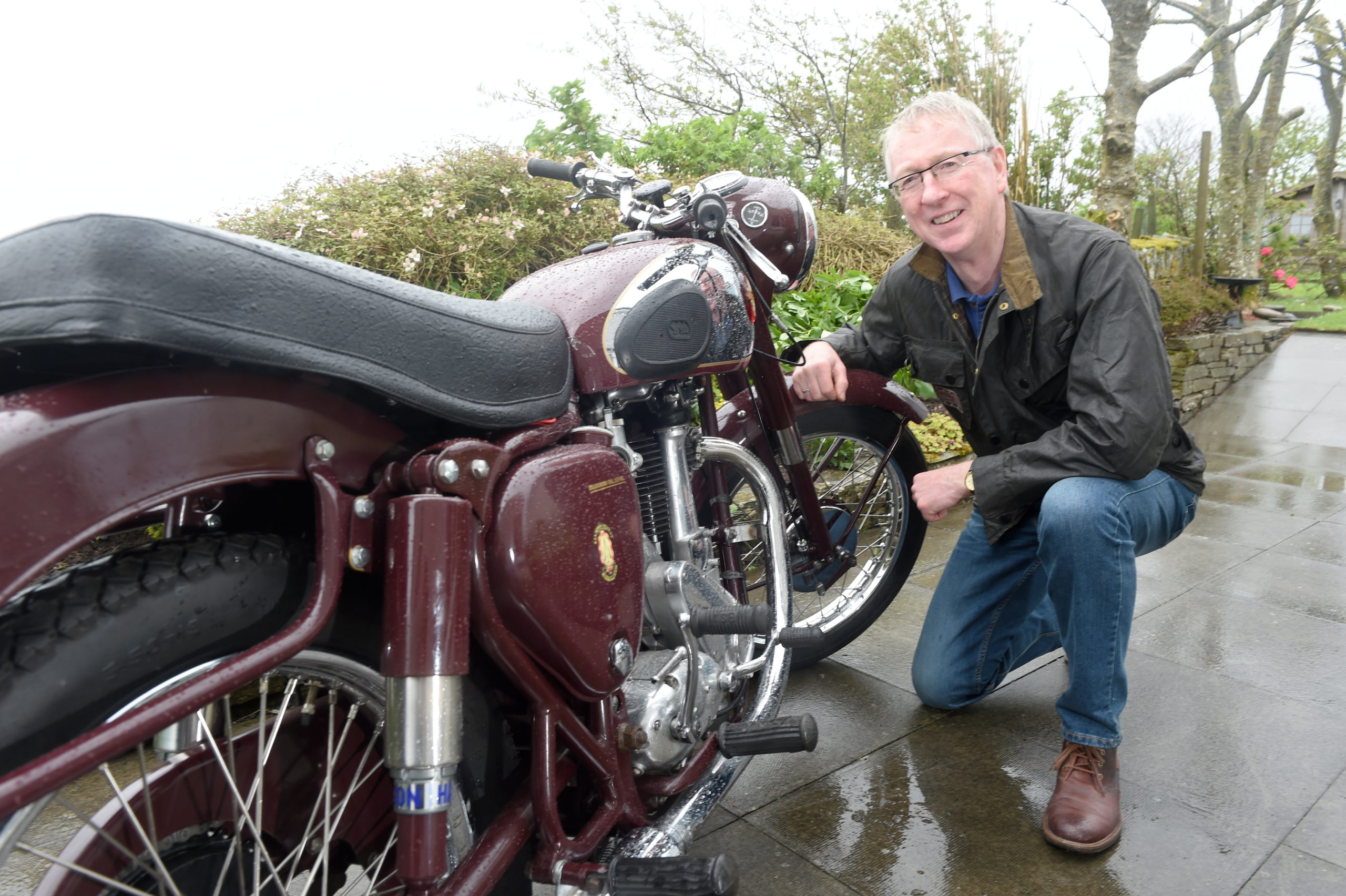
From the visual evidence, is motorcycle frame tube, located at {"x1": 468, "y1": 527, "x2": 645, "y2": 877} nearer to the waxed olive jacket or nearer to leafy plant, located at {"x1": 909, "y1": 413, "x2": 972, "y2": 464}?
the waxed olive jacket

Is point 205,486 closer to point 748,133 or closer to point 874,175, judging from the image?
point 748,133

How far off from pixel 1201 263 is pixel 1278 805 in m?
8.96

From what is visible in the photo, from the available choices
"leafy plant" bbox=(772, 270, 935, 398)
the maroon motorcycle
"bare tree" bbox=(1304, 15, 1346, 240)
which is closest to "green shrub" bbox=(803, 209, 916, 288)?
"leafy plant" bbox=(772, 270, 935, 398)

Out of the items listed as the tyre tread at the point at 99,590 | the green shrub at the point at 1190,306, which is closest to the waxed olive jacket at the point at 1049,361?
the tyre tread at the point at 99,590

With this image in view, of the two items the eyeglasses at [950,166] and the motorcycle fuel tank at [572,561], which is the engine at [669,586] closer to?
the motorcycle fuel tank at [572,561]

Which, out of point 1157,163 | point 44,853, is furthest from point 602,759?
point 1157,163

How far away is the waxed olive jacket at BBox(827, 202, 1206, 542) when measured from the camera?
1958mm

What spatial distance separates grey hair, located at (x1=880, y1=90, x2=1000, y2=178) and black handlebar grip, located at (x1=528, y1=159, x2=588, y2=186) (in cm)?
75

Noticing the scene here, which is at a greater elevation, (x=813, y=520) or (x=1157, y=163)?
(x=1157, y=163)

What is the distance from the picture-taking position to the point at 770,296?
213 cm

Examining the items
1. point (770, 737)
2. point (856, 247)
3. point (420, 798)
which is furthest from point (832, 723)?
point (856, 247)

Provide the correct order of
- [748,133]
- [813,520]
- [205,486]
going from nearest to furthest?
1. [205,486]
2. [813,520]
3. [748,133]

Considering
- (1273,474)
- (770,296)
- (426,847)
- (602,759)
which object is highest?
(770,296)

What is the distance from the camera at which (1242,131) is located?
1255 cm
